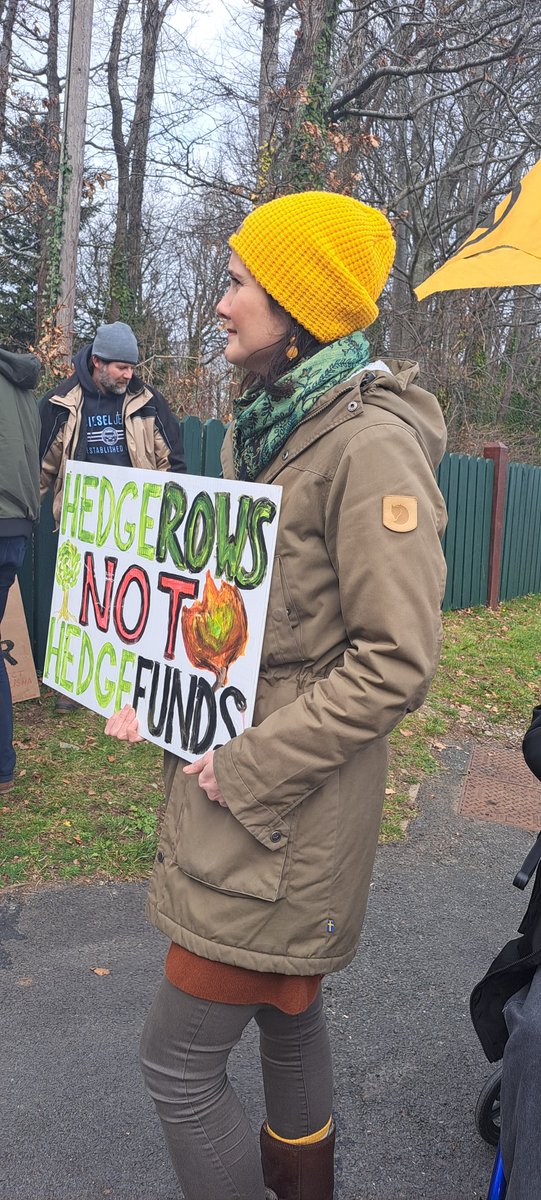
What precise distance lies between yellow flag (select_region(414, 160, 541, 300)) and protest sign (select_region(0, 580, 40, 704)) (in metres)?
3.34

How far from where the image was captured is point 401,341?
62.5 ft

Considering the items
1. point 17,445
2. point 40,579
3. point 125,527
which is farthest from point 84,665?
point 40,579

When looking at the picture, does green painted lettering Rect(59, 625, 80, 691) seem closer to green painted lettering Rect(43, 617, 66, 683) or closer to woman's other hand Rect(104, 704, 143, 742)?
green painted lettering Rect(43, 617, 66, 683)

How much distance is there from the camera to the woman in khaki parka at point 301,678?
1531 millimetres

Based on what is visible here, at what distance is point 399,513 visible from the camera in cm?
151

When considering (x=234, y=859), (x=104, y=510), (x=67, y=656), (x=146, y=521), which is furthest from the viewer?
(x=67, y=656)

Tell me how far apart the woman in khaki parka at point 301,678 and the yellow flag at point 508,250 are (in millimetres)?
1534

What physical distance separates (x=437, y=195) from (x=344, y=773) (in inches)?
767

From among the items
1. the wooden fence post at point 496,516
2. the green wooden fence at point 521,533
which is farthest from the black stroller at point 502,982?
the green wooden fence at point 521,533

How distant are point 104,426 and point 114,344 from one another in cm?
49

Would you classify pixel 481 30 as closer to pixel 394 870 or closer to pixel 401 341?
pixel 401 341

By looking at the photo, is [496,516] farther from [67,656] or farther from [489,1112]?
[67,656]

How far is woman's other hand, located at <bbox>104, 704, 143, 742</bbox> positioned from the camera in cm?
199

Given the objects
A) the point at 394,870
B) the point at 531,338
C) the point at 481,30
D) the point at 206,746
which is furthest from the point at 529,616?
the point at 531,338
